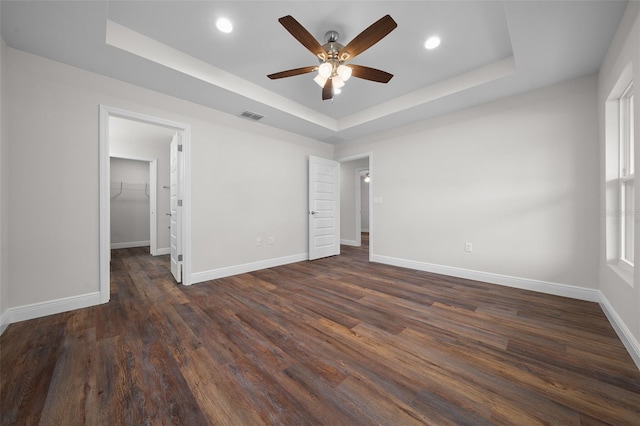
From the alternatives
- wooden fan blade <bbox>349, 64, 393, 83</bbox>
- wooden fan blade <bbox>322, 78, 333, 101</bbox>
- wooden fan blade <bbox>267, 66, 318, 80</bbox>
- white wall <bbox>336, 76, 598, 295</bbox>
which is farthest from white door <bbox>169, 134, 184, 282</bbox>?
white wall <bbox>336, 76, 598, 295</bbox>

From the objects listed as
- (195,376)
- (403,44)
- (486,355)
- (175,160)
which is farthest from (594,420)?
(175,160)

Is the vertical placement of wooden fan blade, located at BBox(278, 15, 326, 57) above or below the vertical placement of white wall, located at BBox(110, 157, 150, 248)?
above

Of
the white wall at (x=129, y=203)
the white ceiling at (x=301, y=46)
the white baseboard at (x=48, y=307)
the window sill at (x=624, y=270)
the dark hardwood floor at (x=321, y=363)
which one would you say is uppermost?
the white ceiling at (x=301, y=46)

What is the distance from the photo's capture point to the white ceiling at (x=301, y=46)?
1.84m

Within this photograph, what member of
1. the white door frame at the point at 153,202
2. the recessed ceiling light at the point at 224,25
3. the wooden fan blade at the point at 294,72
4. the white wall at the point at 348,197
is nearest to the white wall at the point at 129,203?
the white door frame at the point at 153,202

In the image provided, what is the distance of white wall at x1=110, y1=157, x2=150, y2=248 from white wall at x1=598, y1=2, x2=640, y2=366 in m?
8.56

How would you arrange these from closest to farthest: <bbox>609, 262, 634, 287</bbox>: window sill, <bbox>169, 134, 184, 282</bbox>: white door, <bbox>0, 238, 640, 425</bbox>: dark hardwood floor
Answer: <bbox>0, 238, 640, 425</bbox>: dark hardwood floor, <bbox>609, 262, 634, 287</bbox>: window sill, <bbox>169, 134, 184, 282</bbox>: white door

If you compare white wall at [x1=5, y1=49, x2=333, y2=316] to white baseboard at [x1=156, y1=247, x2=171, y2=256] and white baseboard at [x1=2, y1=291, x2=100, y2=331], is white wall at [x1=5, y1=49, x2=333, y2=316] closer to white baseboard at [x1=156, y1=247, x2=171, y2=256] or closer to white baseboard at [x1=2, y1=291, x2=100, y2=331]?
white baseboard at [x1=2, y1=291, x2=100, y2=331]

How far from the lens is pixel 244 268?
3.71 meters

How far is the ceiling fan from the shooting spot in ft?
5.82

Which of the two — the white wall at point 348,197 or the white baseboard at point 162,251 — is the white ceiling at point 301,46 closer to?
the white wall at point 348,197

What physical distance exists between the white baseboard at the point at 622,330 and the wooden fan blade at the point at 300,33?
315 centimetres

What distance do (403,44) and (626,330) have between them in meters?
3.03

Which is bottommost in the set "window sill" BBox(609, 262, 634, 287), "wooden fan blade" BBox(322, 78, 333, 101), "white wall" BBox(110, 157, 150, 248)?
"window sill" BBox(609, 262, 634, 287)
